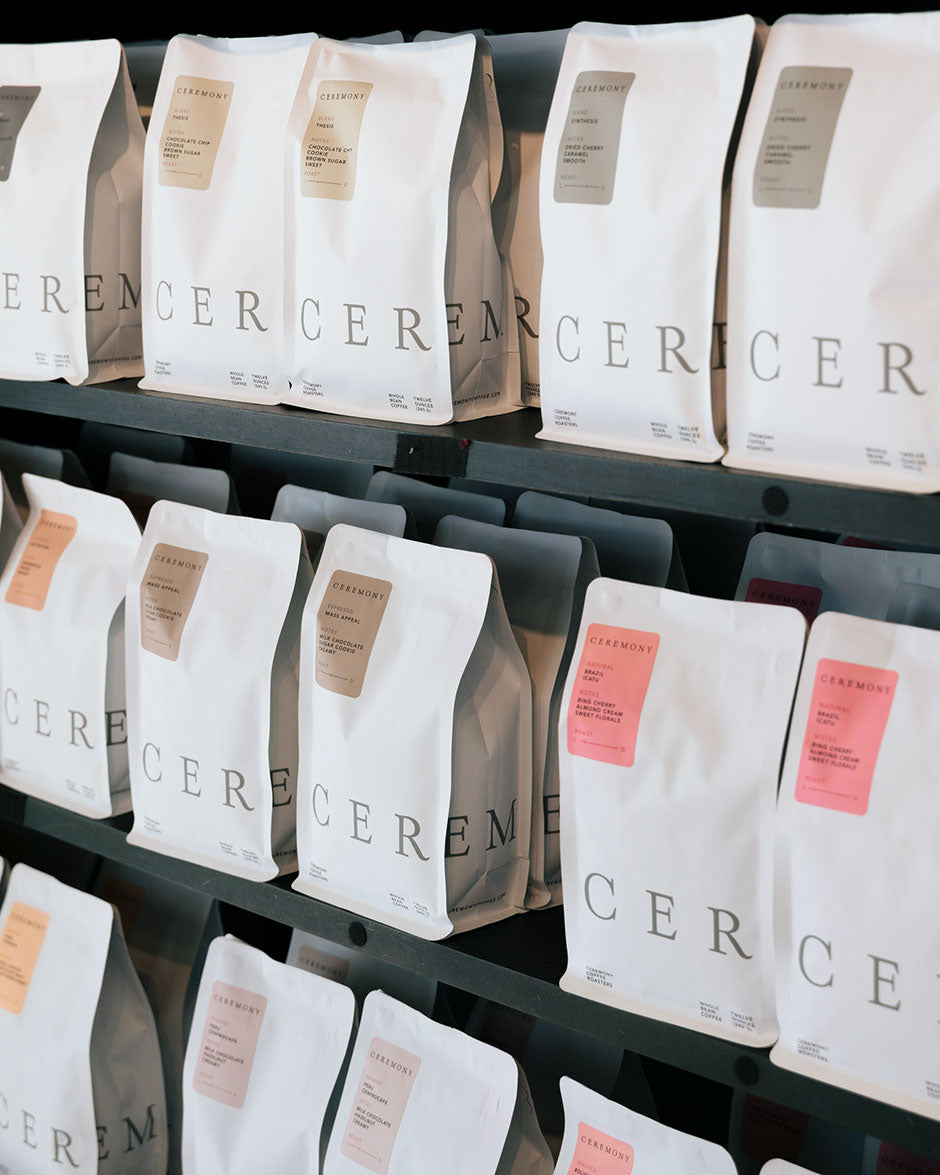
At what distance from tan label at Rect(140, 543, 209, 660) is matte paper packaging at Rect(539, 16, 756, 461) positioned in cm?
57

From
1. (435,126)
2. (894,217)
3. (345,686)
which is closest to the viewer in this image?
(894,217)

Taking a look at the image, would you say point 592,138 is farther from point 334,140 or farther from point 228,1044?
point 228,1044

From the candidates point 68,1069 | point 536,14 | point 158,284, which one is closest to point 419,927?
point 68,1069

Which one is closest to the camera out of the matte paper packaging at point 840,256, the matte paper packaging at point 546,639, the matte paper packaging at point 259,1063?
the matte paper packaging at point 840,256

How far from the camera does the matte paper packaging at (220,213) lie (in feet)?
4.54

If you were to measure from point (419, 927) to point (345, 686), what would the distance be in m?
0.27

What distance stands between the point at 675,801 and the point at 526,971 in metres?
0.26

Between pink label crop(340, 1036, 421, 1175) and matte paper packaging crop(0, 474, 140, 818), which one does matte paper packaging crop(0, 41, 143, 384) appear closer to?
matte paper packaging crop(0, 474, 140, 818)

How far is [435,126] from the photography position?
1.26 meters

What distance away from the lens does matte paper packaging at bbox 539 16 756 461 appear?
3.57 feet

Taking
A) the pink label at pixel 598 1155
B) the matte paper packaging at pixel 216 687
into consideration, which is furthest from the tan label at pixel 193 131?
the pink label at pixel 598 1155

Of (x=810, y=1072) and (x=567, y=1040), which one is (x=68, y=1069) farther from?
(x=810, y=1072)

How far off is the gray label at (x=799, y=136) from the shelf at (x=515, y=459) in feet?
0.75

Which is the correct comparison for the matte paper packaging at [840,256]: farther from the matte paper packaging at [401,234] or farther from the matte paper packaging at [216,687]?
Result: the matte paper packaging at [216,687]
